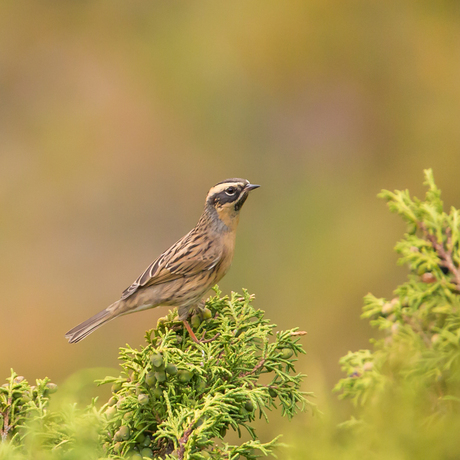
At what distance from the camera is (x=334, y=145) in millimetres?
6480

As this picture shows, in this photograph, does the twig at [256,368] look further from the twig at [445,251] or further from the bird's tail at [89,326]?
the bird's tail at [89,326]

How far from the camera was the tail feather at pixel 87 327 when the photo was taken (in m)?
3.49

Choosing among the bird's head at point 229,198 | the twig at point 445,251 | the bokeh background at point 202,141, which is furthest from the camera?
the bokeh background at point 202,141

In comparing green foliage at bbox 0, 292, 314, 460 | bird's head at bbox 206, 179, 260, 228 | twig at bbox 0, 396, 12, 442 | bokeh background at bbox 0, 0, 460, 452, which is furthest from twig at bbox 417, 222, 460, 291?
bokeh background at bbox 0, 0, 460, 452

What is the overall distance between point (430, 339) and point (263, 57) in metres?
5.15

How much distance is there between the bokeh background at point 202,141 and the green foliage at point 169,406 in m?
3.68

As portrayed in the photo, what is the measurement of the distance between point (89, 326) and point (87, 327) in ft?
0.04

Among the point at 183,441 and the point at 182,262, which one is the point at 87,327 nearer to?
the point at 182,262

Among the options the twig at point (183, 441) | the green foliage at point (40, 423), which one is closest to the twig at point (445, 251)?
the twig at point (183, 441)

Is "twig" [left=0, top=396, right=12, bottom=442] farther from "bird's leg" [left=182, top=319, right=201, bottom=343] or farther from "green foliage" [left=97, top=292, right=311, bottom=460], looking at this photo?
"bird's leg" [left=182, top=319, right=201, bottom=343]

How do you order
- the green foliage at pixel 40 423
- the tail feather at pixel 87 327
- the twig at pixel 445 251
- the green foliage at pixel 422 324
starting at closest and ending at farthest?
the green foliage at pixel 422 324, the green foliage at pixel 40 423, the twig at pixel 445 251, the tail feather at pixel 87 327

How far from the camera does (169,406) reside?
1.81m

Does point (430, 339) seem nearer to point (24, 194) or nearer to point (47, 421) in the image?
point (47, 421)

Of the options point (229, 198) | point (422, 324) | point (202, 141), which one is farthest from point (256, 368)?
point (202, 141)
